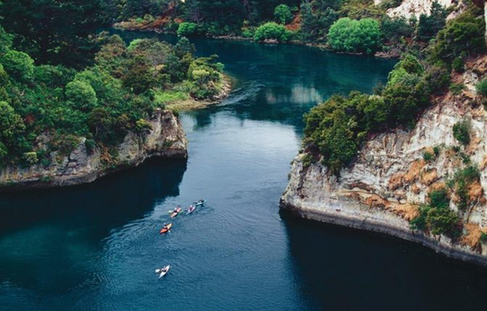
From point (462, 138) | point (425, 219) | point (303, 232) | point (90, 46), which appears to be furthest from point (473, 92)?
point (90, 46)

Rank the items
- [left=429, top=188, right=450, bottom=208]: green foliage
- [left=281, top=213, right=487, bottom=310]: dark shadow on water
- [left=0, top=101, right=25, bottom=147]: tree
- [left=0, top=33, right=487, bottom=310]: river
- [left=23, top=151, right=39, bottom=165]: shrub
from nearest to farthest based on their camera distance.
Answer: [left=281, top=213, right=487, bottom=310]: dark shadow on water
[left=0, top=33, right=487, bottom=310]: river
[left=429, top=188, right=450, bottom=208]: green foliage
[left=0, top=101, right=25, bottom=147]: tree
[left=23, top=151, right=39, bottom=165]: shrub

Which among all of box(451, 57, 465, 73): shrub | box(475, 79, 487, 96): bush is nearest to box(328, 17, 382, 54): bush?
box(451, 57, 465, 73): shrub

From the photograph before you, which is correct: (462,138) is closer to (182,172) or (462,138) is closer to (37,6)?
(182,172)

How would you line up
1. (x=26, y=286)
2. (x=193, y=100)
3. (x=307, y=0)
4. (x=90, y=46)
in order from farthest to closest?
(x=307, y=0) → (x=193, y=100) → (x=90, y=46) → (x=26, y=286)

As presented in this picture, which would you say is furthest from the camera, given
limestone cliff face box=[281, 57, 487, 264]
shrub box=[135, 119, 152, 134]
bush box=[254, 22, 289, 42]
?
bush box=[254, 22, 289, 42]

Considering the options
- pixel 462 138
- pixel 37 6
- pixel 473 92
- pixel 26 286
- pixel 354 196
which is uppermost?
pixel 37 6

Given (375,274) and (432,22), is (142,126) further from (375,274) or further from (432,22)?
(432,22)

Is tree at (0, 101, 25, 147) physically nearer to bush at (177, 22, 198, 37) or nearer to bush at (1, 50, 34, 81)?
bush at (1, 50, 34, 81)

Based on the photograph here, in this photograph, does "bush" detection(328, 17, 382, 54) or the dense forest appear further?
"bush" detection(328, 17, 382, 54)
